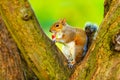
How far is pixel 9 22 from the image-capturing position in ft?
9.34

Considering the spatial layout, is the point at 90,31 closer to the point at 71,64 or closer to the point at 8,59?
the point at 71,64

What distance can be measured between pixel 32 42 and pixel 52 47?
0.11 meters

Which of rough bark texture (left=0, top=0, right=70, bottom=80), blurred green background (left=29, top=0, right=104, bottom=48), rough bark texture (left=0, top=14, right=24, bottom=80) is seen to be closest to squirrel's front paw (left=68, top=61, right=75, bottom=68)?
rough bark texture (left=0, top=0, right=70, bottom=80)

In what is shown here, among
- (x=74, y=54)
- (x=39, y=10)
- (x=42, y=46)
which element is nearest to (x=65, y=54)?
(x=74, y=54)

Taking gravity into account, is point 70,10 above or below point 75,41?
below

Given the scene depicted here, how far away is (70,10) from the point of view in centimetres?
801

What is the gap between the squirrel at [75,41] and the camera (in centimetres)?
332

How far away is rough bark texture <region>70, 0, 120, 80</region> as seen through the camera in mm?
2779

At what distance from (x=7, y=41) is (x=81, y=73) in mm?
365

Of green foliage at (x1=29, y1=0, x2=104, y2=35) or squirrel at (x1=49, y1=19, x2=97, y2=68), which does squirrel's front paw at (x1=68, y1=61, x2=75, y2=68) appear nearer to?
squirrel at (x1=49, y1=19, x2=97, y2=68)

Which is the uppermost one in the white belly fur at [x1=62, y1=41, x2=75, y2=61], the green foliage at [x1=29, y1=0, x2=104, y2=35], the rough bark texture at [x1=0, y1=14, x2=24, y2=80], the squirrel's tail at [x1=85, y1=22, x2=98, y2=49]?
the rough bark texture at [x1=0, y1=14, x2=24, y2=80]

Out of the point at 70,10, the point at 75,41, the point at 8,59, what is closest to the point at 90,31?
the point at 75,41

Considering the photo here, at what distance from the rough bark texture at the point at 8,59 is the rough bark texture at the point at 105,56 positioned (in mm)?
279

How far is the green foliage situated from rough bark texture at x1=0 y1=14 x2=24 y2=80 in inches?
174
